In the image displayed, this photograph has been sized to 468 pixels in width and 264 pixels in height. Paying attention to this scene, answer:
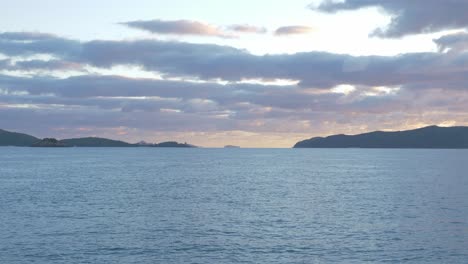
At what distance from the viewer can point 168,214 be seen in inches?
3349

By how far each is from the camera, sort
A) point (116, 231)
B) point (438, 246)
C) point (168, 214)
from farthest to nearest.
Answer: point (168, 214)
point (116, 231)
point (438, 246)

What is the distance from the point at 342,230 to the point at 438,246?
524 inches

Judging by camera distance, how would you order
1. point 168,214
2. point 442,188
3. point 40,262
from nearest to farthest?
point 40,262 < point 168,214 < point 442,188

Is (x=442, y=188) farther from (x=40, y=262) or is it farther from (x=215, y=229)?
(x=40, y=262)

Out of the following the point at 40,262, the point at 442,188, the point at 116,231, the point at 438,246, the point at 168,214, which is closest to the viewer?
the point at 40,262

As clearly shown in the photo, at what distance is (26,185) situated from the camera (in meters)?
137

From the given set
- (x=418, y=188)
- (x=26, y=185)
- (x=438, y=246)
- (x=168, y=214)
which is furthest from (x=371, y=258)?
(x=26, y=185)

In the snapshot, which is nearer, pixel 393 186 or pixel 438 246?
pixel 438 246

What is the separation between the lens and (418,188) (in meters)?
131

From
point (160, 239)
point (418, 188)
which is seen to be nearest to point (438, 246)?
point (160, 239)

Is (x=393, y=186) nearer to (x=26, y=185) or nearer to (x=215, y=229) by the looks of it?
(x=215, y=229)

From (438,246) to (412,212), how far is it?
2737 centimetres

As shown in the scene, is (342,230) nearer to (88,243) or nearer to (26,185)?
(88,243)

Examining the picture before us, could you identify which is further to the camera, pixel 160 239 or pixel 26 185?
pixel 26 185
